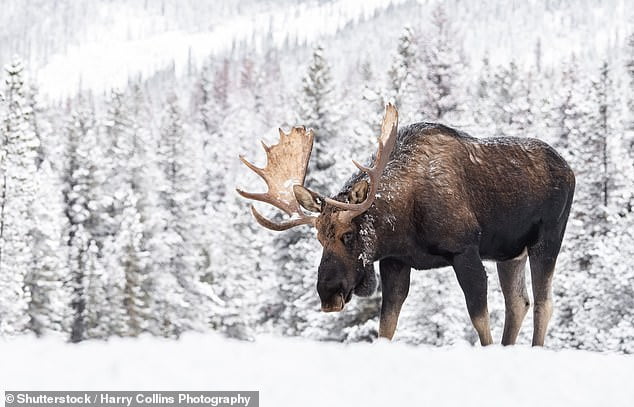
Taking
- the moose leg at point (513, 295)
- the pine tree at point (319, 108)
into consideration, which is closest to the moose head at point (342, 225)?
the moose leg at point (513, 295)

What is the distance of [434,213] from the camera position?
22.1 ft

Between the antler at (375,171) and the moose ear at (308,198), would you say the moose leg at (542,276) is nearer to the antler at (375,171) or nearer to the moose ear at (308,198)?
the antler at (375,171)

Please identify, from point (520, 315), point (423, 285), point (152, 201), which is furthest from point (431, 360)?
point (152, 201)

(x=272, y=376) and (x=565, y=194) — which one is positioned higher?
(x=565, y=194)

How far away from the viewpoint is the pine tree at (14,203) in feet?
97.3

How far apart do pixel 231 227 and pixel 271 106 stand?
60279 millimetres

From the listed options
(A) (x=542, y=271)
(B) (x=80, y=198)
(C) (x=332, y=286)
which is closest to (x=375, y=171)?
(C) (x=332, y=286)

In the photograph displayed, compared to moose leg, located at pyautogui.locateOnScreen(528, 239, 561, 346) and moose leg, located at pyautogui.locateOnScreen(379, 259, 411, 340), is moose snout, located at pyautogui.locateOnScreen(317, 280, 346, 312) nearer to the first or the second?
moose leg, located at pyautogui.locateOnScreen(379, 259, 411, 340)

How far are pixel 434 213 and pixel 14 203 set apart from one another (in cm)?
2659

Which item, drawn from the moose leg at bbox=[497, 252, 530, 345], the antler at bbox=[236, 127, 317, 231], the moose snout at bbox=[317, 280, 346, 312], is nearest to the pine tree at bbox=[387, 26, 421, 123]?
the moose leg at bbox=[497, 252, 530, 345]

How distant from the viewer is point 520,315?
7.59 m

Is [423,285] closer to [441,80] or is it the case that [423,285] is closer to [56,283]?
[441,80]

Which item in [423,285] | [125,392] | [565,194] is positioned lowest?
A: [423,285]

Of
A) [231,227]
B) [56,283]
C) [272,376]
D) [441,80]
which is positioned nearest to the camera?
[272,376]
